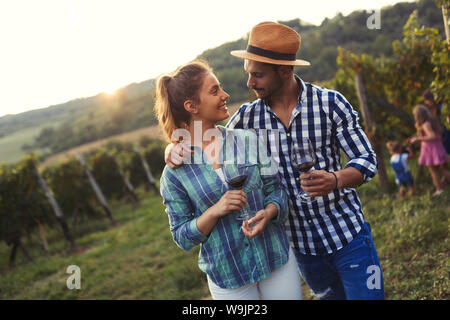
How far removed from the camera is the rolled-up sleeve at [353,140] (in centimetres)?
188

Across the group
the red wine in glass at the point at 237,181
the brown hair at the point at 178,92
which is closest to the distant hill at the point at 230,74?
the brown hair at the point at 178,92

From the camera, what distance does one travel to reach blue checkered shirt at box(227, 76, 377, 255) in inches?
77.6

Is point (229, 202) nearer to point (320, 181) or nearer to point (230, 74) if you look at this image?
point (320, 181)

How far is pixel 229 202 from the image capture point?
1.69m

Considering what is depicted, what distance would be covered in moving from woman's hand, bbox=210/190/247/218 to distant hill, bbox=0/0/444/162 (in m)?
0.93

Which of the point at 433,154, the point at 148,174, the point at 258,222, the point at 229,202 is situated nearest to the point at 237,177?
the point at 229,202

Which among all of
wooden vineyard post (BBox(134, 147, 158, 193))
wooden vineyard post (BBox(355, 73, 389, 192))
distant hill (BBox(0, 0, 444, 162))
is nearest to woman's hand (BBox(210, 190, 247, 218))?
distant hill (BBox(0, 0, 444, 162))

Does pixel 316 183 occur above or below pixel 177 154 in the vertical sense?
below

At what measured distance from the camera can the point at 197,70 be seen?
192cm

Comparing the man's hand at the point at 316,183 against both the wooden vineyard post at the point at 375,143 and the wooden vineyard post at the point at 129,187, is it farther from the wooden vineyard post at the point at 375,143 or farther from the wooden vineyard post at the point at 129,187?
the wooden vineyard post at the point at 129,187

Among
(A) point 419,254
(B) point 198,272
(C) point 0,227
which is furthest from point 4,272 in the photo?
(A) point 419,254

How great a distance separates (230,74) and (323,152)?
96.7 ft

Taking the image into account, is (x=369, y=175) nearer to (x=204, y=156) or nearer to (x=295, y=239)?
(x=295, y=239)

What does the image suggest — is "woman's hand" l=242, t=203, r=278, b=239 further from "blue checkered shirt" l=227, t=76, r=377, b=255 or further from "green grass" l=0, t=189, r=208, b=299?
"green grass" l=0, t=189, r=208, b=299
